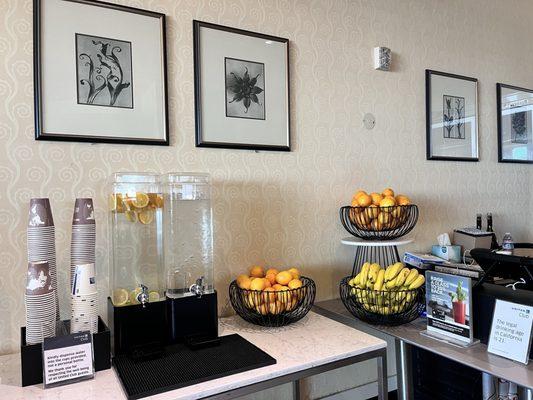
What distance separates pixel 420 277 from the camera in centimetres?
165

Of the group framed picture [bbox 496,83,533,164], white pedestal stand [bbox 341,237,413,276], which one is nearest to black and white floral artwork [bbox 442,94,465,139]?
framed picture [bbox 496,83,533,164]

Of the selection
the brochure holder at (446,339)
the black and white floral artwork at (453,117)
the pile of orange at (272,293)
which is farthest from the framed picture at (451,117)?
the pile of orange at (272,293)

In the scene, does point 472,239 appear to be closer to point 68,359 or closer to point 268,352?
point 268,352

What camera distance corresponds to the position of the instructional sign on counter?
111cm

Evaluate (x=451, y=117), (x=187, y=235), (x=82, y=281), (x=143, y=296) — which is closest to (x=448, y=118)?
(x=451, y=117)

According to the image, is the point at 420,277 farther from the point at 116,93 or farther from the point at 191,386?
the point at 116,93

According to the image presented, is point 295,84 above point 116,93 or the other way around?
above

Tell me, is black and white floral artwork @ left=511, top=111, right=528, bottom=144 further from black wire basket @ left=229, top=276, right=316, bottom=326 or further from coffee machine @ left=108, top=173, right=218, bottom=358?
coffee machine @ left=108, top=173, right=218, bottom=358

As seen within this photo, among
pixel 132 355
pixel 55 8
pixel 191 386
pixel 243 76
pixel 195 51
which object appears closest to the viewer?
pixel 191 386

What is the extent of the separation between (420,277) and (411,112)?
1.10m

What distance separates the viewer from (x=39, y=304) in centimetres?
116

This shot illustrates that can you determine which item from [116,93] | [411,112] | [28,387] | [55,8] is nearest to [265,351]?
[28,387]

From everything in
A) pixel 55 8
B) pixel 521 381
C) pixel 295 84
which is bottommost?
pixel 521 381

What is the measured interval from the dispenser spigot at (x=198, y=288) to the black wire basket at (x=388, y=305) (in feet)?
2.05
